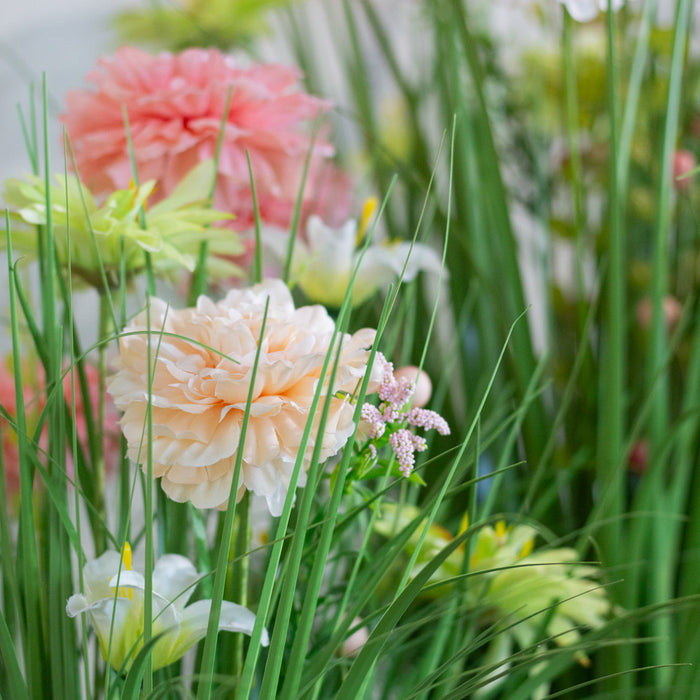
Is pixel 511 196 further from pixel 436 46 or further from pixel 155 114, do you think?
pixel 155 114

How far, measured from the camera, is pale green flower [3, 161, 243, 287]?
0.17 metres

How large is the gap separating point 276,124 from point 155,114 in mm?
37

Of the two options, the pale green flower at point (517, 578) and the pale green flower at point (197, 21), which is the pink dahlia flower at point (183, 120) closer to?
the pale green flower at point (517, 578)

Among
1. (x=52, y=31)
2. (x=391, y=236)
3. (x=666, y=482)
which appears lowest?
(x=666, y=482)

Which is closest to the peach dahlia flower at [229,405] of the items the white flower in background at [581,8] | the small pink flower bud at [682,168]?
the white flower in background at [581,8]

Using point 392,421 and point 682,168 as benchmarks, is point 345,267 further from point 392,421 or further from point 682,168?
point 682,168

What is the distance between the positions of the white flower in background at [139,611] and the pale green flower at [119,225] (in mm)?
69

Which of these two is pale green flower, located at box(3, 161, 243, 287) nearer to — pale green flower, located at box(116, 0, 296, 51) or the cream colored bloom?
the cream colored bloom

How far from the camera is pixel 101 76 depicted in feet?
0.74

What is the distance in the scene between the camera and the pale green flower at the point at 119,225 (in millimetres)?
169

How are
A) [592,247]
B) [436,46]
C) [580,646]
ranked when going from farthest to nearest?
[592,247]
[436,46]
[580,646]

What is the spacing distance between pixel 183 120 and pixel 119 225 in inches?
2.5

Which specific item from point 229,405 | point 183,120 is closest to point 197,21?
point 183,120

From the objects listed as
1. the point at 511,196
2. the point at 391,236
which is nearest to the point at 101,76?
the point at 391,236
